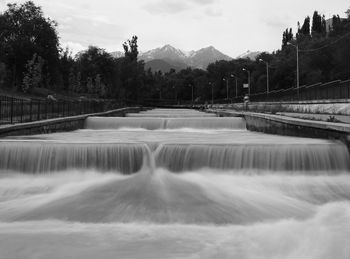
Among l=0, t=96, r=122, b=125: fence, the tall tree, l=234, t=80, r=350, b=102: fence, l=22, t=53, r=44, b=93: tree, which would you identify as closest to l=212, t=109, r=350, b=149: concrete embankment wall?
l=234, t=80, r=350, b=102: fence

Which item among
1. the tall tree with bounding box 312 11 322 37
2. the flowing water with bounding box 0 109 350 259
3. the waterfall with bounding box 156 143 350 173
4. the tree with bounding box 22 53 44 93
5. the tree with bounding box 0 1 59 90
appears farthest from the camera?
the tall tree with bounding box 312 11 322 37

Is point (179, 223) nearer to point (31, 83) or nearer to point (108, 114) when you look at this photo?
point (108, 114)

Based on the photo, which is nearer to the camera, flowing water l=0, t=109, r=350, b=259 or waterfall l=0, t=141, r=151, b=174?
flowing water l=0, t=109, r=350, b=259

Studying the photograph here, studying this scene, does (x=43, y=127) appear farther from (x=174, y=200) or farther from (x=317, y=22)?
(x=317, y=22)

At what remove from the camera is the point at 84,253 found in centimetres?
891

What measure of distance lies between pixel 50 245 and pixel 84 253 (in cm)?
93

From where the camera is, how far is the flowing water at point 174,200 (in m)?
9.40

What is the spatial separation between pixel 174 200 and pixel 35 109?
60.0ft

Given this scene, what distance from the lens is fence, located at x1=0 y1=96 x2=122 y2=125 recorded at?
25.0 meters

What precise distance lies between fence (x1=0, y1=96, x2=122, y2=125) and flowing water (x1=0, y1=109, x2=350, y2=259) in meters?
8.67

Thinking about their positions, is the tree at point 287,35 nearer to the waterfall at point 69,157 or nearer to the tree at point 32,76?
the tree at point 32,76

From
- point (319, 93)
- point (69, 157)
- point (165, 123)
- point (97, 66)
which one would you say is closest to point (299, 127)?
point (69, 157)

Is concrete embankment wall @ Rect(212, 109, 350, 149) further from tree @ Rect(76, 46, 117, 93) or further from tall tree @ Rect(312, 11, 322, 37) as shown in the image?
tall tree @ Rect(312, 11, 322, 37)

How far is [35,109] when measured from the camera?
28828mm
